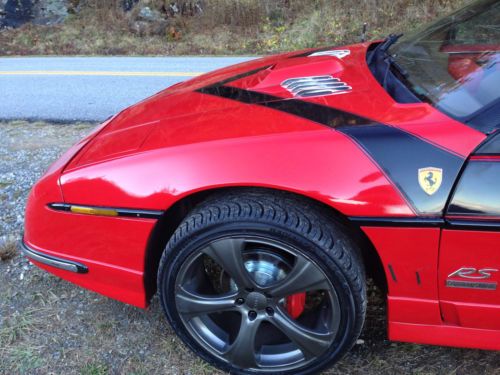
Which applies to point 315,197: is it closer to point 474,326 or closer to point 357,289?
point 357,289

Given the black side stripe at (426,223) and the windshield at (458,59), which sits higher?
the windshield at (458,59)

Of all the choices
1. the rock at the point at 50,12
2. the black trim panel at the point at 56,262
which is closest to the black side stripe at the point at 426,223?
the black trim panel at the point at 56,262

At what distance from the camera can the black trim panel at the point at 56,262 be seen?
219 centimetres

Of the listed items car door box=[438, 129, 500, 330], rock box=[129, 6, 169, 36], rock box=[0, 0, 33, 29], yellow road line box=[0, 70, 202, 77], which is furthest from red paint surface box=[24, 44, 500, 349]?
rock box=[0, 0, 33, 29]

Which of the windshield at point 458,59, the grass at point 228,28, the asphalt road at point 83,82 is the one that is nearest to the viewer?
the windshield at point 458,59

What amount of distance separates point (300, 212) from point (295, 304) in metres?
0.45

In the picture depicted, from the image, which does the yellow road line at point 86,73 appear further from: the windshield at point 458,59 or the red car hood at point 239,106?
the windshield at point 458,59

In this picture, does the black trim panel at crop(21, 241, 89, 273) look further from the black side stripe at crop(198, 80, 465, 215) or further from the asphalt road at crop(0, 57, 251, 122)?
Answer: the asphalt road at crop(0, 57, 251, 122)

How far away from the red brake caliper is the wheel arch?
0.98 ft

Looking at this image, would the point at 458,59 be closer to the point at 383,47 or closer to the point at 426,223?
the point at 383,47

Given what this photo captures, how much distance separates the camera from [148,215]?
1965 mm

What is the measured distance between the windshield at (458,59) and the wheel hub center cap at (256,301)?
980mm

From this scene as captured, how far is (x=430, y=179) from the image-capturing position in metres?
1.65

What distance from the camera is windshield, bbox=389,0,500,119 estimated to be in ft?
6.01
